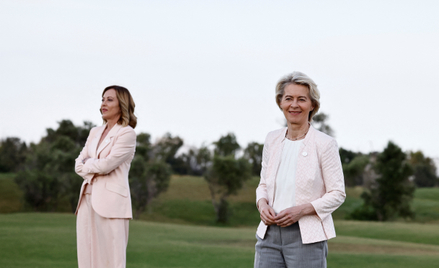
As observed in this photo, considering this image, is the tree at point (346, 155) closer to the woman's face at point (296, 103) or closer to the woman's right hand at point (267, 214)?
the woman's face at point (296, 103)

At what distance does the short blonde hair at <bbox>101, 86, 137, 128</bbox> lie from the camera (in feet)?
16.9

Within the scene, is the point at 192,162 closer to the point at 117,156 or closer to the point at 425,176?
the point at 425,176

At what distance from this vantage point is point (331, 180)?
123 inches

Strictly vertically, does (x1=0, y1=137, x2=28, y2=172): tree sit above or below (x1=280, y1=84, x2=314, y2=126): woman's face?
above

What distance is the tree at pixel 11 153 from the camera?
5216 cm

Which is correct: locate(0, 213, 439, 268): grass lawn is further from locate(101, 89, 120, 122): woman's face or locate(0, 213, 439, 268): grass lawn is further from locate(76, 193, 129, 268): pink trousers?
locate(101, 89, 120, 122): woman's face

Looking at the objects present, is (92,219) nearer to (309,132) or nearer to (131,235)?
(309,132)

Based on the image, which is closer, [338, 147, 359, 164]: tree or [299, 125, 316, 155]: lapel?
[299, 125, 316, 155]: lapel

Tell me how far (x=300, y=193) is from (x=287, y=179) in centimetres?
12

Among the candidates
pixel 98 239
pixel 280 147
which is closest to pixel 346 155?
pixel 98 239

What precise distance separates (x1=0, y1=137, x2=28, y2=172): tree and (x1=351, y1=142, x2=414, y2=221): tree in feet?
116

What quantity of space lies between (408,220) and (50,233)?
3317 centimetres

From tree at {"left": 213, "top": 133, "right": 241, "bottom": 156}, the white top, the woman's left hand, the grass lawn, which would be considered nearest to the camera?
the woman's left hand

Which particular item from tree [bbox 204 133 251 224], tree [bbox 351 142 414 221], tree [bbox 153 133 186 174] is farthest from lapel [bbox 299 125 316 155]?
tree [bbox 153 133 186 174]
